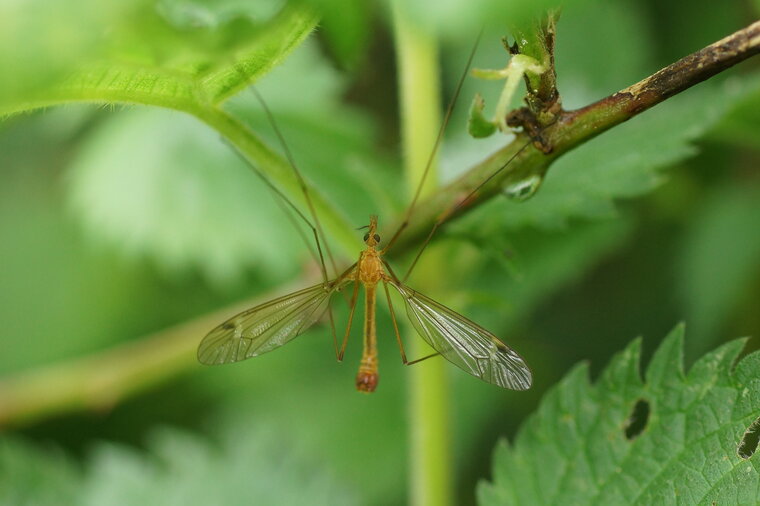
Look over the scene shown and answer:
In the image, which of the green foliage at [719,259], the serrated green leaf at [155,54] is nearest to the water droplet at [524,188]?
the serrated green leaf at [155,54]

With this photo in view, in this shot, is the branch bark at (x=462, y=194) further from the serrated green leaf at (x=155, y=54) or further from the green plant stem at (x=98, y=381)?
the serrated green leaf at (x=155, y=54)

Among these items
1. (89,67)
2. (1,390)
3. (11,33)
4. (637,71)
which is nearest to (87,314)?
(1,390)

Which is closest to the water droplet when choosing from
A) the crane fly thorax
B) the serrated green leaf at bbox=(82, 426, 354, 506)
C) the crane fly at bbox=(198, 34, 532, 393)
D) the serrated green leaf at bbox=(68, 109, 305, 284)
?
the crane fly at bbox=(198, 34, 532, 393)

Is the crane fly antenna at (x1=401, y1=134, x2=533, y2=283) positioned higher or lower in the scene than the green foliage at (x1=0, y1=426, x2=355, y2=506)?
lower

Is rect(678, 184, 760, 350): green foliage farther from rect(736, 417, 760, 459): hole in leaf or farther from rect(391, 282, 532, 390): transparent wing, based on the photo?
rect(736, 417, 760, 459): hole in leaf

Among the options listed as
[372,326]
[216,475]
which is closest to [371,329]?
[372,326]

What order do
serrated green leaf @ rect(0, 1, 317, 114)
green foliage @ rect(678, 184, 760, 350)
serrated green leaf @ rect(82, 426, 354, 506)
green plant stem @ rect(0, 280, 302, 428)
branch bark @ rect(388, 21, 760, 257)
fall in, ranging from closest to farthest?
serrated green leaf @ rect(0, 1, 317, 114) < branch bark @ rect(388, 21, 760, 257) < serrated green leaf @ rect(82, 426, 354, 506) < green foliage @ rect(678, 184, 760, 350) < green plant stem @ rect(0, 280, 302, 428)
